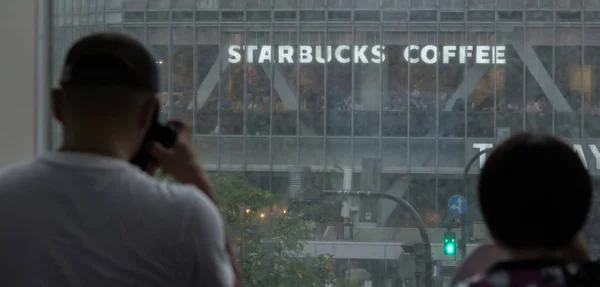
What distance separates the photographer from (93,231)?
3.43 feet

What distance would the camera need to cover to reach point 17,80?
2361 millimetres

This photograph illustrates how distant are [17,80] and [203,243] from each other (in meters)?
1.52

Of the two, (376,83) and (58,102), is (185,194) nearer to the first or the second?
(58,102)

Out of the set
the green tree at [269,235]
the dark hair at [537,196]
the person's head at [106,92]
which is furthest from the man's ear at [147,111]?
the green tree at [269,235]

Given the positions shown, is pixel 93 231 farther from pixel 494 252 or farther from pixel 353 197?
pixel 353 197

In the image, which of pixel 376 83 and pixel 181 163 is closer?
pixel 181 163

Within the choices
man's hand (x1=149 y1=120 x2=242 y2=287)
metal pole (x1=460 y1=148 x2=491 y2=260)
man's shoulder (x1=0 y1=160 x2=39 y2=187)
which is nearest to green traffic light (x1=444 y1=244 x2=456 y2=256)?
metal pole (x1=460 y1=148 x2=491 y2=260)

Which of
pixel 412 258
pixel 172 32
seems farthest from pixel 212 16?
pixel 412 258

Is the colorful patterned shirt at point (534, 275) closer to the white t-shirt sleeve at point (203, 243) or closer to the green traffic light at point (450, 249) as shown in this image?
the white t-shirt sleeve at point (203, 243)

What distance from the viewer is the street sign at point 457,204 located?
7.73 feet

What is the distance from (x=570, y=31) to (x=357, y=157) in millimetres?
714

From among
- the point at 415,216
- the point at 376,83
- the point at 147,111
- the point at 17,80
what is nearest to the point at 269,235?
the point at 415,216

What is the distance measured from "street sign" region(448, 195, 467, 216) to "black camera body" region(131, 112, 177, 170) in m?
1.31

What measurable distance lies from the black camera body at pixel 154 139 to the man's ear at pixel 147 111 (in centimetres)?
6
